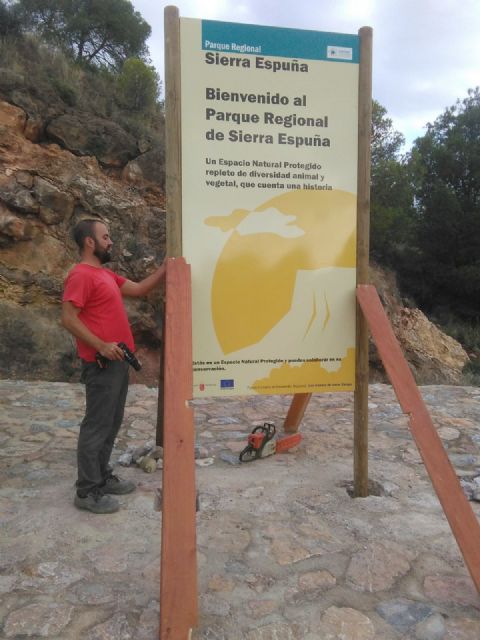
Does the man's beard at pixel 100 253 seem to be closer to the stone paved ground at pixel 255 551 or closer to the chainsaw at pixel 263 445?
the stone paved ground at pixel 255 551

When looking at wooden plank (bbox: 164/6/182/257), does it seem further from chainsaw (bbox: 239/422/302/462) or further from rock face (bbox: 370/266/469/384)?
rock face (bbox: 370/266/469/384)

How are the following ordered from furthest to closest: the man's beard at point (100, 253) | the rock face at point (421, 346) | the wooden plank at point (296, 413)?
the rock face at point (421, 346)
the wooden plank at point (296, 413)
the man's beard at point (100, 253)

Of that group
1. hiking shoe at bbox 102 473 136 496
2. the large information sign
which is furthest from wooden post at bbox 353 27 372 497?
hiking shoe at bbox 102 473 136 496

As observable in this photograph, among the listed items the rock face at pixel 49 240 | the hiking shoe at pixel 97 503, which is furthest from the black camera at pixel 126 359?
the rock face at pixel 49 240

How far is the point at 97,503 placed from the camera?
3.17 m

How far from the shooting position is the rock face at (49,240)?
956 cm

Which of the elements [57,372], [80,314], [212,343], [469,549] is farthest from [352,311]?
[57,372]

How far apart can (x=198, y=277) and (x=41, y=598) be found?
1770mm

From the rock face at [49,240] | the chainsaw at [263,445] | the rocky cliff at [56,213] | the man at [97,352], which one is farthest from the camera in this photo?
the rocky cliff at [56,213]

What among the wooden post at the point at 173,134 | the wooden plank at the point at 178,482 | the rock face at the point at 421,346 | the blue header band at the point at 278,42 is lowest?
the rock face at the point at 421,346

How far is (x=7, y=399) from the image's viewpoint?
5.84 meters

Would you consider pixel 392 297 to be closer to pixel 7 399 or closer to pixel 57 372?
pixel 57 372

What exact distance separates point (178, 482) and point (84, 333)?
121 cm

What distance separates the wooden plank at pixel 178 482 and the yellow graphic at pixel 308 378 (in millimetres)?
768
